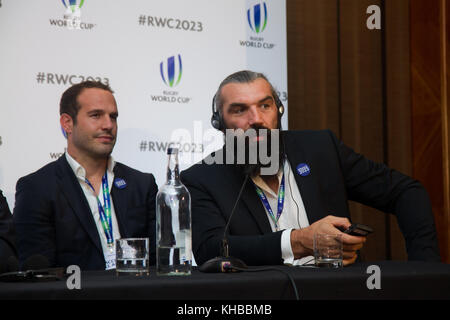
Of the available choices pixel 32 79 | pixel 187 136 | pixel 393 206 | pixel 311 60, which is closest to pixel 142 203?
pixel 187 136

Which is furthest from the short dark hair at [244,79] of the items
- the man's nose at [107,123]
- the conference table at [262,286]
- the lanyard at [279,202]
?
the conference table at [262,286]

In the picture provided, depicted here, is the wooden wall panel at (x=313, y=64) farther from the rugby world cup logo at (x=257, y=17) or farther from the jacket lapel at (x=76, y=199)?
the jacket lapel at (x=76, y=199)

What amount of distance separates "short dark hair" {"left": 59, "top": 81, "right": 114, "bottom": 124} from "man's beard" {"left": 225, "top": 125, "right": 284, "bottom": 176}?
1202 millimetres

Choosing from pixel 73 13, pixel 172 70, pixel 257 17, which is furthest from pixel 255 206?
pixel 257 17

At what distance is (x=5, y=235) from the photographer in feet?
5.55

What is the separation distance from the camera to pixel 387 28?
4227 millimetres

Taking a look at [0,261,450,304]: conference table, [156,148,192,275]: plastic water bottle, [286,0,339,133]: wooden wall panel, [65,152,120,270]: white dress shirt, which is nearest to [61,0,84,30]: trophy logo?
[65,152,120,270]: white dress shirt

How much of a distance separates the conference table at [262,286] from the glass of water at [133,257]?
0.05 m

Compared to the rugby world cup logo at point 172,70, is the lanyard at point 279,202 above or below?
below

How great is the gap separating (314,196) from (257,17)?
2.01 meters

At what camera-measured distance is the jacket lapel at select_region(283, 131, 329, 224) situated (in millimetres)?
2189

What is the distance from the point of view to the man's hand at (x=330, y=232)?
5.36 feet

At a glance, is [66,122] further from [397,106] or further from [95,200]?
[397,106]
